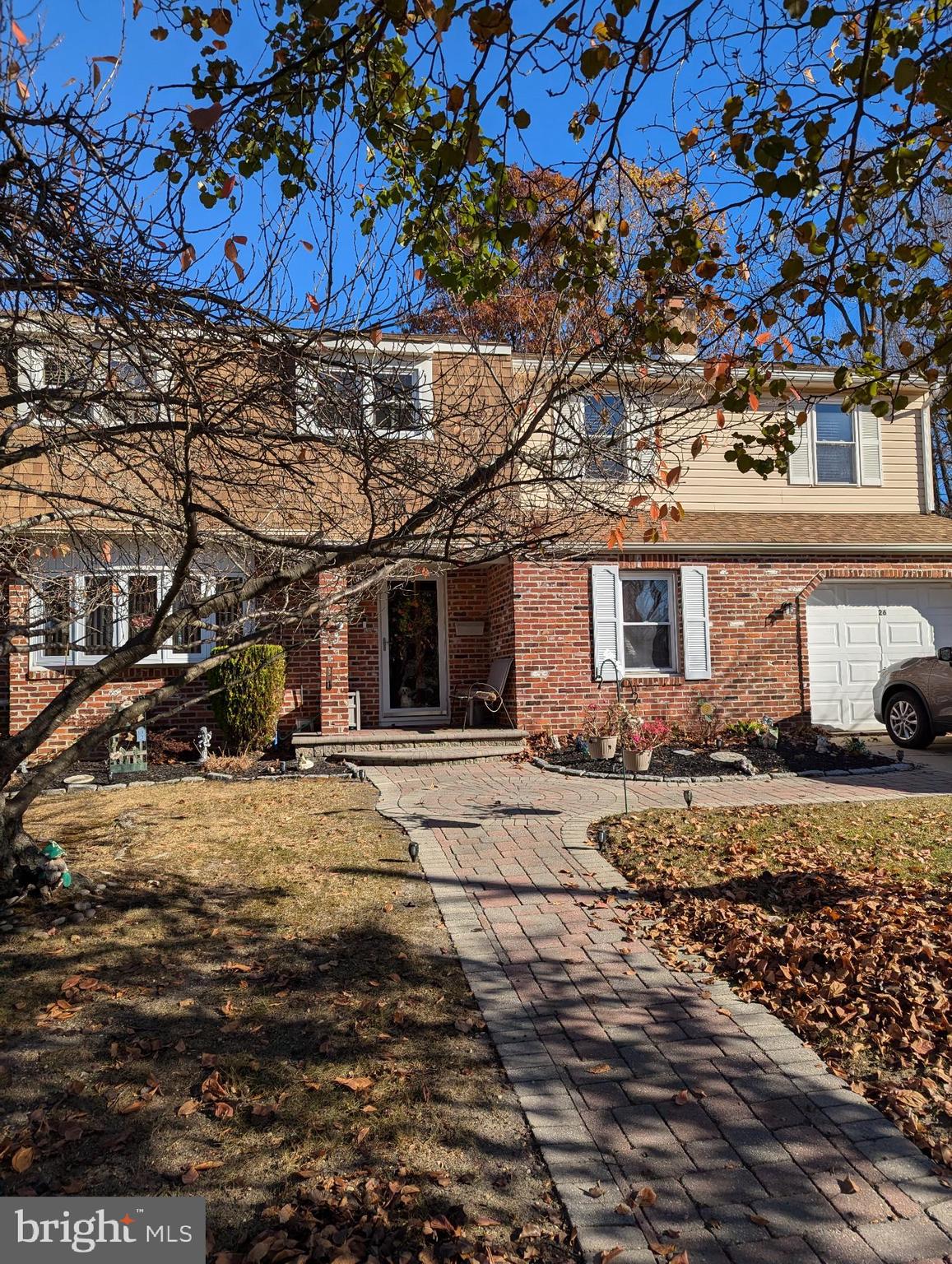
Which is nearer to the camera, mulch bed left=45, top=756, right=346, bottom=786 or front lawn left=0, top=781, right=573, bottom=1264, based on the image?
front lawn left=0, top=781, right=573, bottom=1264

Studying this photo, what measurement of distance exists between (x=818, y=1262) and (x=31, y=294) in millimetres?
3988

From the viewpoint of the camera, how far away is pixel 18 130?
3.02m

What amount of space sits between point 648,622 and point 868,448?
5605mm

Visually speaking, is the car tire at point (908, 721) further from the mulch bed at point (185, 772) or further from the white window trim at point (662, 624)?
the mulch bed at point (185, 772)

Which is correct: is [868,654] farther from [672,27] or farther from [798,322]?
[672,27]

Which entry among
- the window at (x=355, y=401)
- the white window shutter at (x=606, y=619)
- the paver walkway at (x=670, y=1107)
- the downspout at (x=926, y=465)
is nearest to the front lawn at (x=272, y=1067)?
the paver walkway at (x=670, y=1107)

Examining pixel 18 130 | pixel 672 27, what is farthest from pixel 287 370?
pixel 672 27

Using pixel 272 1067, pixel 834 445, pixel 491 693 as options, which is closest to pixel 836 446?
pixel 834 445

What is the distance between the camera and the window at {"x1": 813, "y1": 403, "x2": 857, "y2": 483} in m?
14.5

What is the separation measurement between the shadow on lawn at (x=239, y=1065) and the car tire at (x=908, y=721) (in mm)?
9511

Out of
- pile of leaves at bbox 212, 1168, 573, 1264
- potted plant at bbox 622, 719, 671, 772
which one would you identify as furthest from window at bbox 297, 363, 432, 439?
potted plant at bbox 622, 719, 671, 772

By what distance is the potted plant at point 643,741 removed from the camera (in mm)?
9945

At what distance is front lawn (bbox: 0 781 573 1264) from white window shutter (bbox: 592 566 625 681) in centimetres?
692

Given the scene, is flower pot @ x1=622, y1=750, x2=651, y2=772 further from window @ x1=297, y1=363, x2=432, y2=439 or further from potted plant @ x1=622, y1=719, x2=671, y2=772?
window @ x1=297, y1=363, x2=432, y2=439
